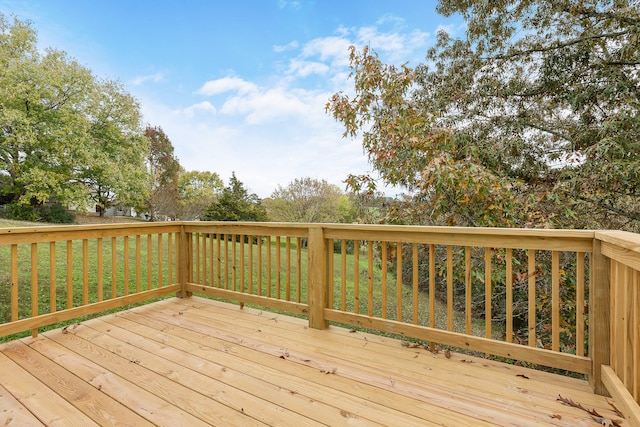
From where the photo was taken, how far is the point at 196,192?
1766 centimetres

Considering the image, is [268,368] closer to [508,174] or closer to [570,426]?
[570,426]

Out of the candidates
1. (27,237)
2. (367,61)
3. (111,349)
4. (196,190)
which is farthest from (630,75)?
(196,190)

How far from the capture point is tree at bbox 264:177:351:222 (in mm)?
11016

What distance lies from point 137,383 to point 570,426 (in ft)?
7.30

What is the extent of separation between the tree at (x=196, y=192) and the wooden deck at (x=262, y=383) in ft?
41.2

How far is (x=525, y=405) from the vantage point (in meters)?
1.60

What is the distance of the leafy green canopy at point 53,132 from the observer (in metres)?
9.27

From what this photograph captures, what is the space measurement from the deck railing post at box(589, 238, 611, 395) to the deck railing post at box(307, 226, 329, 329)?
1765 millimetres

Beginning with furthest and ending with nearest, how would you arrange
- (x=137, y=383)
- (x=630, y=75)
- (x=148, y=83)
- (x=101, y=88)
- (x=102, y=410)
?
(x=101, y=88), (x=148, y=83), (x=630, y=75), (x=137, y=383), (x=102, y=410)

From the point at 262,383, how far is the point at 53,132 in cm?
1182

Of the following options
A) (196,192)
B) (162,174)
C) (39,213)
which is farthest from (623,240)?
(162,174)

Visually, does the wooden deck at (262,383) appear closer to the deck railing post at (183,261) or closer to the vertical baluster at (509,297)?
the vertical baluster at (509,297)

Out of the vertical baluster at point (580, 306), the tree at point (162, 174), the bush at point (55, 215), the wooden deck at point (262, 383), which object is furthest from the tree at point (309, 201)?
the vertical baluster at point (580, 306)

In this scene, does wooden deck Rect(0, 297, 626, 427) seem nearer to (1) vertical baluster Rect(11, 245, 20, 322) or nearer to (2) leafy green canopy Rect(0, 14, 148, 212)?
(1) vertical baluster Rect(11, 245, 20, 322)
